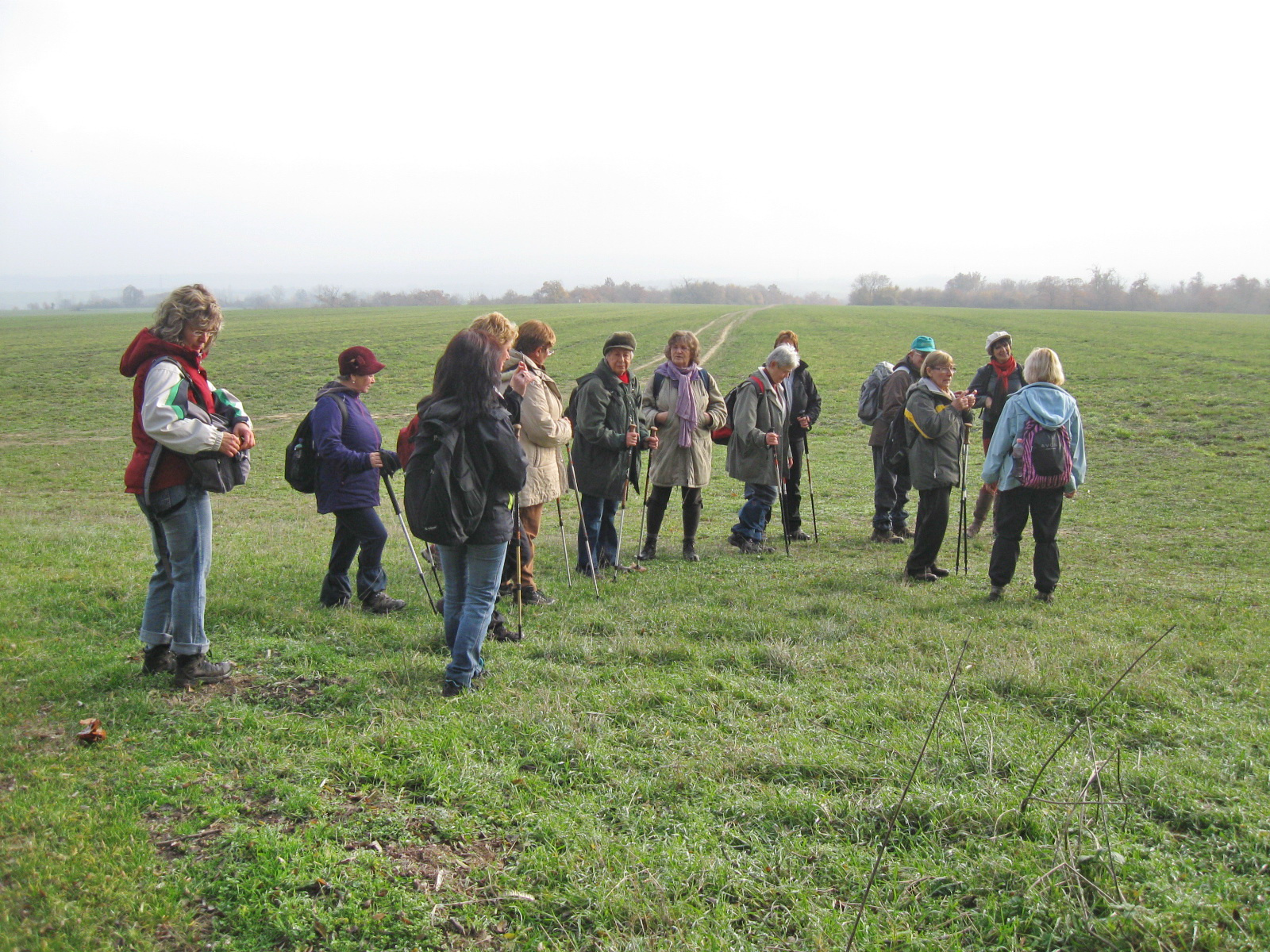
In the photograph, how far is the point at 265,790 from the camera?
3994mm

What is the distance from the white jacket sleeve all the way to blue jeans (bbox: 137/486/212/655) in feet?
1.11

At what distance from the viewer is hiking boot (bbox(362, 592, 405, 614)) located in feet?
23.1

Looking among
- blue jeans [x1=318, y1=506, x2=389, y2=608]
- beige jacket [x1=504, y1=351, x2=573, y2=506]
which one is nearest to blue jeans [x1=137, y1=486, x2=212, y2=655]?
blue jeans [x1=318, y1=506, x2=389, y2=608]

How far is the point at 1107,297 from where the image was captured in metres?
91.1

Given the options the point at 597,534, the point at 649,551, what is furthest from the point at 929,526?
the point at 597,534

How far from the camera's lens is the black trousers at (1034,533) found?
754 cm

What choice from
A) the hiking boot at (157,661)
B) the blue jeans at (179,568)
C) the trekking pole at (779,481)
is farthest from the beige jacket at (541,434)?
the trekking pole at (779,481)

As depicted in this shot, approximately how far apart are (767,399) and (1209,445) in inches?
548

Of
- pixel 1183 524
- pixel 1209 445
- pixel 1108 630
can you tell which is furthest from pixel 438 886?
pixel 1209 445

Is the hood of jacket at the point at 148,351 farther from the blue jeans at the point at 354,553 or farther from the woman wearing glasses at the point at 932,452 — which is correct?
the woman wearing glasses at the point at 932,452

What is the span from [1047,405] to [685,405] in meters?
3.44

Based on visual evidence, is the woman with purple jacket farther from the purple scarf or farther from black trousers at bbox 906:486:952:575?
black trousers at bbox 906:486:952:575

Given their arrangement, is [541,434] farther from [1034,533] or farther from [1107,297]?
[1107,297]

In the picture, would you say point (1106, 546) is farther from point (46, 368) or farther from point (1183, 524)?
point (46, 368)
